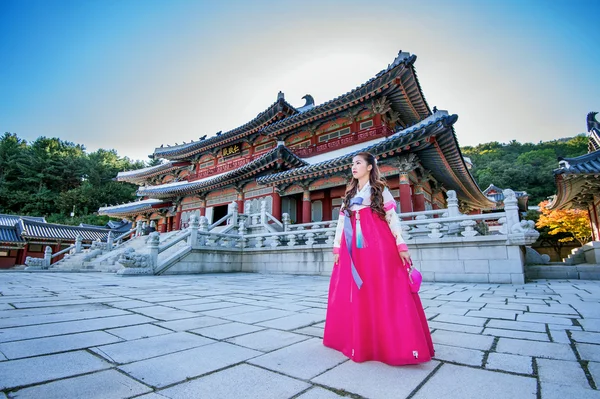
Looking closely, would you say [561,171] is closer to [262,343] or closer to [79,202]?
Result: [262,343]

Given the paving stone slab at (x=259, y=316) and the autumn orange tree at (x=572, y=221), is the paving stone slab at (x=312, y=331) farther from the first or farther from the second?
the autumn orange tree at (x=572, y=221)

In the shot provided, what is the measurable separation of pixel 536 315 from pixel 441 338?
154cm

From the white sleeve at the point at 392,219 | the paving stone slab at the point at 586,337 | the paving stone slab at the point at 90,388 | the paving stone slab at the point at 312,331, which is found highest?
the white sleeve at the point at 392,219

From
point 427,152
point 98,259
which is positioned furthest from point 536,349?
point 98,259

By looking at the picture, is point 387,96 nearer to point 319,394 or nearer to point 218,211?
point 218,211

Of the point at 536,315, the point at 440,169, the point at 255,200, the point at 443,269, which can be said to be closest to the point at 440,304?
the point at 536,315

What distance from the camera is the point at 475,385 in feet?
4.41

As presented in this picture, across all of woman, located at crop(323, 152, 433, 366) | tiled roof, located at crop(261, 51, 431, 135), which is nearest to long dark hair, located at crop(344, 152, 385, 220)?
woman, located at crop(323, 152, 433, 366)

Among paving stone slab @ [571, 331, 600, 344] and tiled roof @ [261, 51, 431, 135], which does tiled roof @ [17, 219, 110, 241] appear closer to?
tiled roof @ [261, 51, 431, 135]

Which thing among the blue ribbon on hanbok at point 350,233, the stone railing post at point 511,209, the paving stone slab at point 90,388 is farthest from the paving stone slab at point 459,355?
the stone railing post at point 511,209

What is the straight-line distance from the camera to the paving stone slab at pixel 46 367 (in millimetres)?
1298

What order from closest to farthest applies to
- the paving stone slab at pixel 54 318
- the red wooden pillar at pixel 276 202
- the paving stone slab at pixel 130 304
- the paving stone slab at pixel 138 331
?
1. the paving stone slab at pixel 138 331
2. the paving stone slab at pixel 54 318
3. the paving stone slab at pixel 130 304
4. the red wooden pillar at pixel 276 202

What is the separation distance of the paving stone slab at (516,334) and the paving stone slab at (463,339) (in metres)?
0.15

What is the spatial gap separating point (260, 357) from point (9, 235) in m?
27.4
